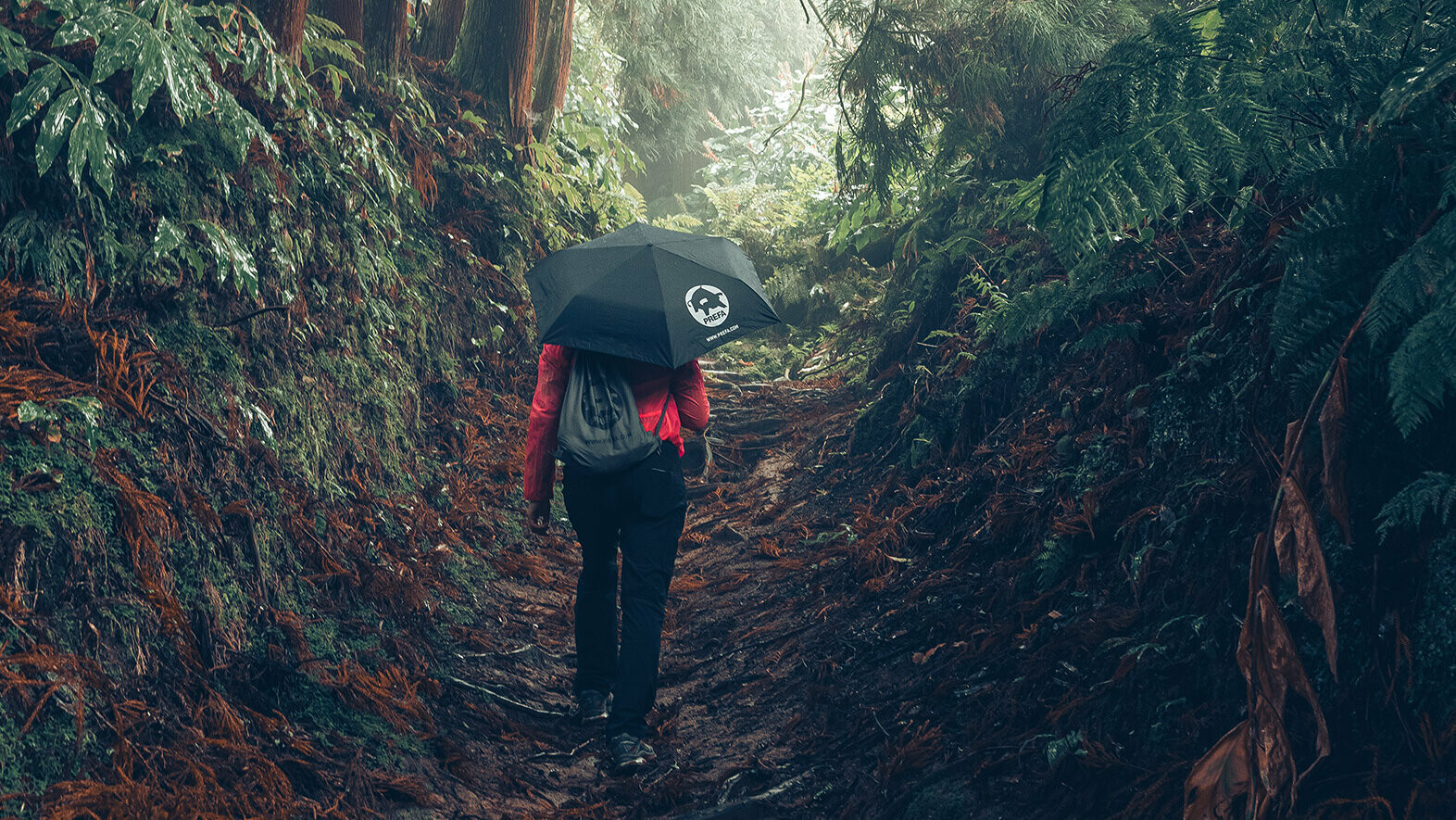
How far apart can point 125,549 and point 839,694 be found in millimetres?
2629

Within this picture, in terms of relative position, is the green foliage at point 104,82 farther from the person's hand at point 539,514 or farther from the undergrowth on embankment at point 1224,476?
the undergrowth on embankment at point 1224,476

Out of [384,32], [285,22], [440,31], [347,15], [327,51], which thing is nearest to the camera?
[285,22]

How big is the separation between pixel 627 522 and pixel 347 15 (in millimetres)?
4630

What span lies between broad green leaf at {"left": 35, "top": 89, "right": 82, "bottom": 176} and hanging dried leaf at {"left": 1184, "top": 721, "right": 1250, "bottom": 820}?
390 centimetres

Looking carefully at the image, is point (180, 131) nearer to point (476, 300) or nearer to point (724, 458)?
point (476, 300)

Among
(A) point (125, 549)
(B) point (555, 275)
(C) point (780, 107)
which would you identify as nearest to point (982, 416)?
(B) point (555, 275)

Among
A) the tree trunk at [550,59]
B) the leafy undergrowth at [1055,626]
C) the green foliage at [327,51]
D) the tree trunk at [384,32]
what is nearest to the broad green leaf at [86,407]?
the leafy undergrowth at [1055,626]

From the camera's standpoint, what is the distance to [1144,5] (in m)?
6.09

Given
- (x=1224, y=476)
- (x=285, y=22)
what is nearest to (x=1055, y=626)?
(x=1224, y=476)

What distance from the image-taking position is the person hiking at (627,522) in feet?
11.7

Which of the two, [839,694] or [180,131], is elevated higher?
[180,131]

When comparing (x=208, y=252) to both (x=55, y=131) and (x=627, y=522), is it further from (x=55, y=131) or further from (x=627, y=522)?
(x=627, y=522)

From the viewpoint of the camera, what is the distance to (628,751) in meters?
3.47

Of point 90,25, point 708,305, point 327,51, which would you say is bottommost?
point 708,305
